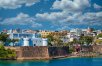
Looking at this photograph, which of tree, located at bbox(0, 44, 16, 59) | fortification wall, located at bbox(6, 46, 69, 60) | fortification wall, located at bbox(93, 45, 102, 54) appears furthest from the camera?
fortification wall, located at bbox(93, 45, 102, 54)

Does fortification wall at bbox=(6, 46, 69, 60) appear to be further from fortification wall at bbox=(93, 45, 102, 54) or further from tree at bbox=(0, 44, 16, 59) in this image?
fortification wall at bbox=(93, 45, 102, 54)

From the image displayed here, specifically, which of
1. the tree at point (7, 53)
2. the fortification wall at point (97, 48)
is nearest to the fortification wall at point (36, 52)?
the tree at point (7, 53)

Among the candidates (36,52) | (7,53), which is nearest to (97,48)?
(36,52)

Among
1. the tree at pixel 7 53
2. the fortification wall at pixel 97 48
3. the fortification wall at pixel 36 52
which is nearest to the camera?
the tree at pixel 7 53

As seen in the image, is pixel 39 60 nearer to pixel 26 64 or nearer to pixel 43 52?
pixel 43 52

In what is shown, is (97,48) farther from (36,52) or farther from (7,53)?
(7,53)

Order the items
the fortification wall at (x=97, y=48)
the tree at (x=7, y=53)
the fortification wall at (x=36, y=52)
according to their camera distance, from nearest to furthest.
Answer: the tree at (x=7, y=53) → the fortification wall at (x=36, y=52) → the fortification wall at (x=97, y=48)

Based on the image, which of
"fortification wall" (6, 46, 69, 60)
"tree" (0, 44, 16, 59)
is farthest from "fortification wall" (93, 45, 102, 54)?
"tree" (0, 44, 16, 59)

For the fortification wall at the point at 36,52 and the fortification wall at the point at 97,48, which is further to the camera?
the fortification wall at the point at 97,48

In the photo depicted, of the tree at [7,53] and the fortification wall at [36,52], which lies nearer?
the tree at [7,53]

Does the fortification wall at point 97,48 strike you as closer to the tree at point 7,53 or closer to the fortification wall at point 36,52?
the fortification wall at point 36,52

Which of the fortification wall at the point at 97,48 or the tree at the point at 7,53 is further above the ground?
the fortification wall at the point at 97,48

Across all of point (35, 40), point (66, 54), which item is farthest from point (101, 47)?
point (35, 40)

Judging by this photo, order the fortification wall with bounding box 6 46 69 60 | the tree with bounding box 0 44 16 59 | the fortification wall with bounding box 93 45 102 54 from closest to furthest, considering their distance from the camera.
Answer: the tree with bounding box 0 44 16 59, the fortification wall with bounding box 6 46 69 60, the fortification wall with bounding box 93 45 102 54
